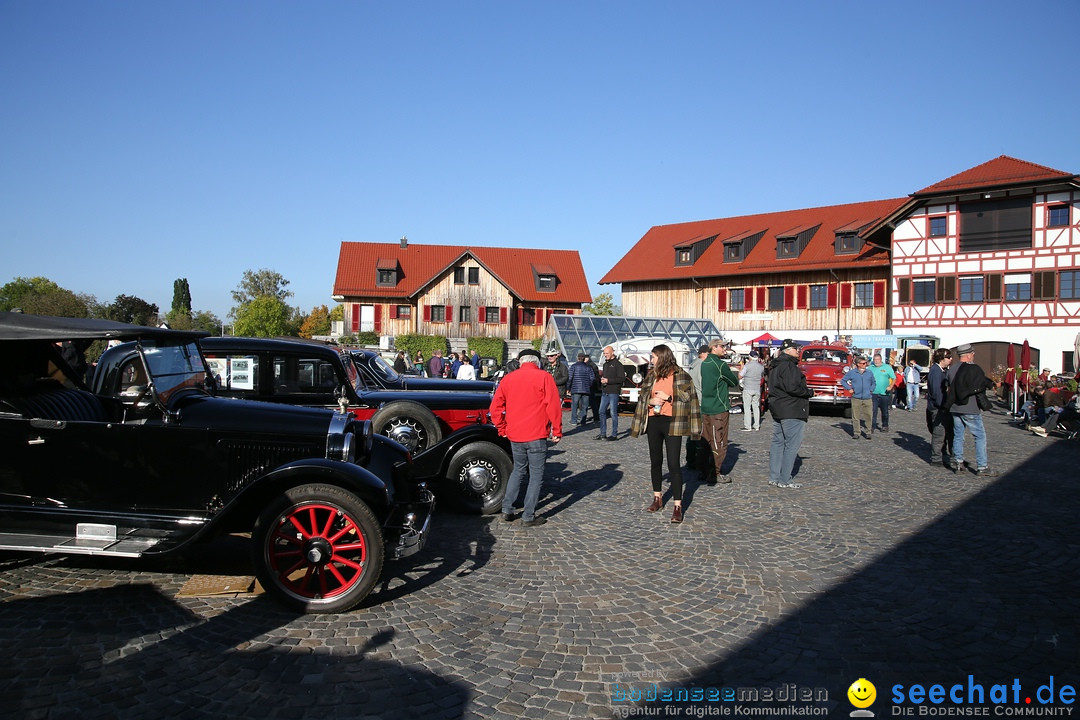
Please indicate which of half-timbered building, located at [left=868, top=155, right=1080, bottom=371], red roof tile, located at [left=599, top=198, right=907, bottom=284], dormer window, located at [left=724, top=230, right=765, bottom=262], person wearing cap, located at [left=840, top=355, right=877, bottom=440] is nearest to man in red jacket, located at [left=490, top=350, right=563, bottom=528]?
person wearing cap, located at [left=840, top=355, right=877, bottom=440]

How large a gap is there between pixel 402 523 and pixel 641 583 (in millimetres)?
1859

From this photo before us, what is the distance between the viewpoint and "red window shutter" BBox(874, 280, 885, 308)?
1476 inches

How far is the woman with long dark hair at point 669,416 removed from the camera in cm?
717

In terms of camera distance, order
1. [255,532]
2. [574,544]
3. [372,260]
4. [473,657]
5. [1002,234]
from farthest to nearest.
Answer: [372,260] → [1002,234] → [574,544] → [255,532] → [473,657]

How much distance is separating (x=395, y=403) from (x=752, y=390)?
9491mm

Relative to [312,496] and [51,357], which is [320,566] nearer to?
[312,496]

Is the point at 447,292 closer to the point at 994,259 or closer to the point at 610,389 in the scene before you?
the point at 994,259

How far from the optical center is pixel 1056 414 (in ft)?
51.0

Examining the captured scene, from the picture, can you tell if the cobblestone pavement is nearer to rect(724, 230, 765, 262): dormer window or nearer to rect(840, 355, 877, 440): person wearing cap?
rect(840, 355, 877, 440): person wearing cap

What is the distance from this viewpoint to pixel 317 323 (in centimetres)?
9894

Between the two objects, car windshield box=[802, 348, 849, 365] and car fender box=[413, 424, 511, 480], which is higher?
car windshield box=[802, 348, 849, 365]

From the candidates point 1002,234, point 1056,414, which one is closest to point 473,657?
point 1056,414

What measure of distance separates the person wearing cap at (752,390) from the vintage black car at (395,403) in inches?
293

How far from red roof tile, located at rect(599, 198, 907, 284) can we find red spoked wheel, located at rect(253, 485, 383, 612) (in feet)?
127
